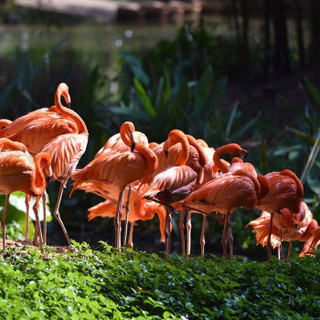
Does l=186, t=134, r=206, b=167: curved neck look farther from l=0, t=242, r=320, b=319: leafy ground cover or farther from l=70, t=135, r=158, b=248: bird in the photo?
l=0, t=242, r=320, b=319: leafy ground cover

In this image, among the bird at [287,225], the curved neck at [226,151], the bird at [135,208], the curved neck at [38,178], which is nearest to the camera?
the curved neck at [38,178]

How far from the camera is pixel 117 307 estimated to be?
3.81 m

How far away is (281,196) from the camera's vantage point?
486 cm

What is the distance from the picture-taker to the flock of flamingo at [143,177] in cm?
458

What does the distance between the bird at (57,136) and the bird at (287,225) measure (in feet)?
4.37

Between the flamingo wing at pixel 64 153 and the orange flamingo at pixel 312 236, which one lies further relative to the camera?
the orange flamingo at pixel 312 236

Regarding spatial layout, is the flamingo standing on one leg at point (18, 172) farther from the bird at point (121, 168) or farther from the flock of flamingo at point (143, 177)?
the bird at point (121, 168)

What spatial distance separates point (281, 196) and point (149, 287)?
126 centimetres

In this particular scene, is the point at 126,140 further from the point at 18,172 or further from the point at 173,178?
the point at 18,172

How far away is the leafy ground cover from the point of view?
3.55 meters

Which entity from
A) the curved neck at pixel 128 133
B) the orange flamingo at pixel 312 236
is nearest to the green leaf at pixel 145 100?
the orange flamingo at pixel 312 236

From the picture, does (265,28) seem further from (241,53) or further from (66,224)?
(66,224)

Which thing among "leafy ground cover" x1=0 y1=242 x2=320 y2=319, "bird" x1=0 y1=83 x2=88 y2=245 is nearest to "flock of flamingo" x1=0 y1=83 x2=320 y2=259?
"bird" x1=0 y1=83 x2=88 y2=245

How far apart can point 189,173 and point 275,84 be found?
6.04 m
